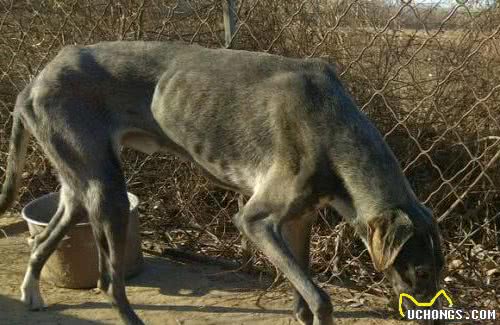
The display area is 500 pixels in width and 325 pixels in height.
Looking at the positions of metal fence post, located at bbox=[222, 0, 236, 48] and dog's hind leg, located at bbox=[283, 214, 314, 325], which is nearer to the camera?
dog's hind leg, located at bbox=[283, 214, 314, 325]

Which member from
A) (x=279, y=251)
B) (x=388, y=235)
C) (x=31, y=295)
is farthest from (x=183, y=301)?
(x=388, y=235)

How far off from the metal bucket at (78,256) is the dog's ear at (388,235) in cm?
186

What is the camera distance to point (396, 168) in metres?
3.09

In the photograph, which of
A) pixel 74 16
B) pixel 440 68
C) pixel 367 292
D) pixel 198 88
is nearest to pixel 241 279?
pixel 367 292

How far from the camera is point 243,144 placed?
338cm

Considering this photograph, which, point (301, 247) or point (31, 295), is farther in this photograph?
point (31, 295)

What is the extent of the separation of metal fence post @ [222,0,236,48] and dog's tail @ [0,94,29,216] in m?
1.44

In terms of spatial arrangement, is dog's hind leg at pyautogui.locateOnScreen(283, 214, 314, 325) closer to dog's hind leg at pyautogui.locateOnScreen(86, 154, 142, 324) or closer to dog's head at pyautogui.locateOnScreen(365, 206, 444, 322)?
dog's head at pyautogui.locateOnScreen(365, 206, 444, 322)

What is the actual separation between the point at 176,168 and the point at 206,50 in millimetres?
1684

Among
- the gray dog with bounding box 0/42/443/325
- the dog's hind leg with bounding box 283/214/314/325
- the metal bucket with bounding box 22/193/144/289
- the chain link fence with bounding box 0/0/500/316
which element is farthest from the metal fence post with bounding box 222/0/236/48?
the dog's hind leg with bounding box 283/214/314/325

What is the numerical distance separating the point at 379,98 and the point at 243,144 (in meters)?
1.44

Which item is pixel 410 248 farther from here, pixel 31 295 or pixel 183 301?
pixel 31 295

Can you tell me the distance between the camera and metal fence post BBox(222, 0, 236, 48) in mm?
4359

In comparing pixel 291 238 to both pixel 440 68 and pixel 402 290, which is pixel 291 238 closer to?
pixel 402 290
